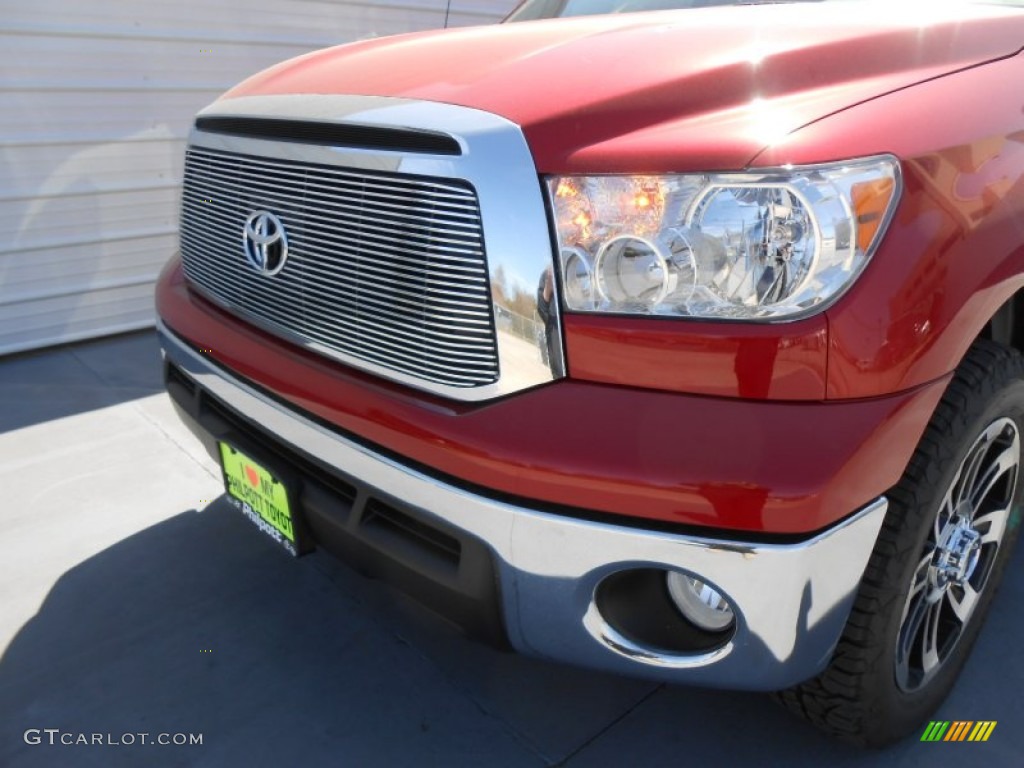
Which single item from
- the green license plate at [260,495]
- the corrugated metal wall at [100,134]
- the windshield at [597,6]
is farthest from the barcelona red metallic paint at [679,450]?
the corrugated metal wall at [100,134]

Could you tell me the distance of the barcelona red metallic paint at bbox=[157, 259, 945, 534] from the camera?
1.29m

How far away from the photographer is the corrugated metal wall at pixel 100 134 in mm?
4336

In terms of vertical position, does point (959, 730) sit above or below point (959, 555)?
below

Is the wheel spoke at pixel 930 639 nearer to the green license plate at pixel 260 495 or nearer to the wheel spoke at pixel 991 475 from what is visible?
the wheel spoke at pixel 991 475

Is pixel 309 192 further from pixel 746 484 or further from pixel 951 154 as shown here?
pixel 951 154

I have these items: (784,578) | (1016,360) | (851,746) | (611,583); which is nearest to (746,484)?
(784,578)

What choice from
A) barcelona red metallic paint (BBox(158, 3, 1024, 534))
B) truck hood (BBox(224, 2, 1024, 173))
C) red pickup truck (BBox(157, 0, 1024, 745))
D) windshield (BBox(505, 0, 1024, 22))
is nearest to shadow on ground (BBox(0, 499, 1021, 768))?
red pickup truck (BBox(157, 0, 1024, 745))

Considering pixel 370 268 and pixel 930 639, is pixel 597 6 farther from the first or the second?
pixel 930 639

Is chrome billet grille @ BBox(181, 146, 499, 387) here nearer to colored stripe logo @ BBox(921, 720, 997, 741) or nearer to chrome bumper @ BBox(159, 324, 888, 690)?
chrome bumper @ BBox(159, 324, 888, 690)

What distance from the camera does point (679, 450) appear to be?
1.33 meters

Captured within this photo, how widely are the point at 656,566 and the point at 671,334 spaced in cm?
37

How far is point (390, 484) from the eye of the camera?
1.60 m

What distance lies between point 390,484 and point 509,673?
79 cm

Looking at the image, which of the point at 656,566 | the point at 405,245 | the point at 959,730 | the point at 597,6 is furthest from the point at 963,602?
the point at 597,6
